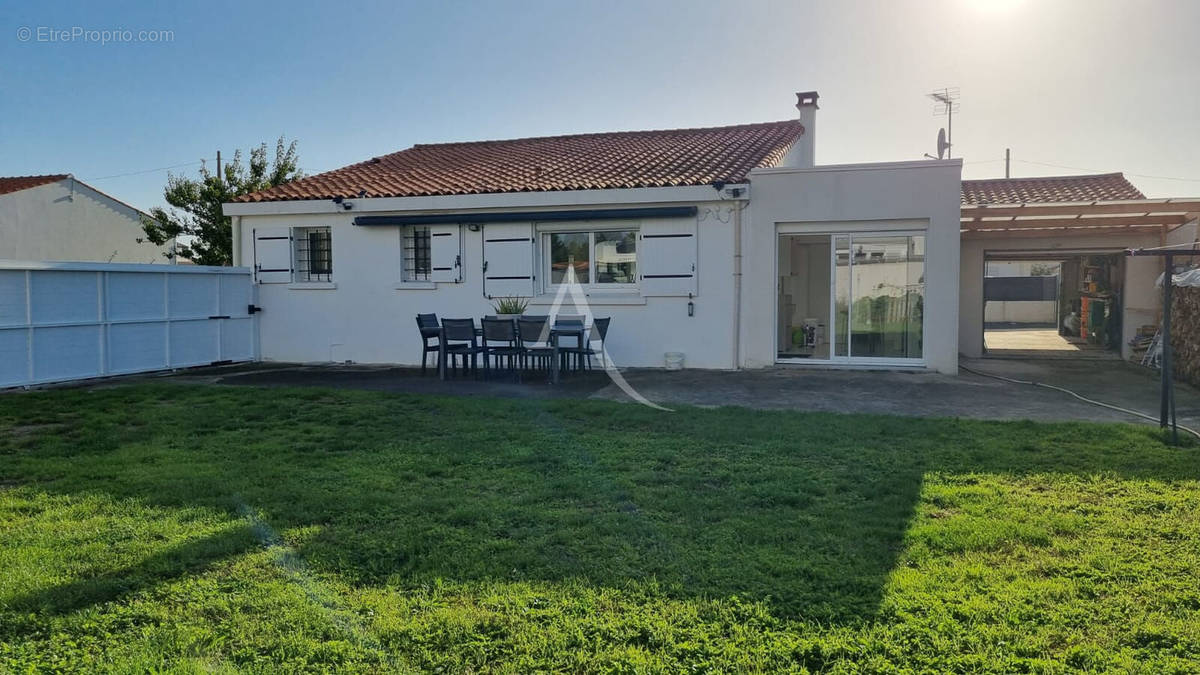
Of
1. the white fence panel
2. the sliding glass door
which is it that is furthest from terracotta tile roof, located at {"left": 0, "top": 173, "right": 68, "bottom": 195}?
the sliding glass door

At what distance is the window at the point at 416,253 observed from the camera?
14505mm

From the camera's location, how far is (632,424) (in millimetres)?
7945

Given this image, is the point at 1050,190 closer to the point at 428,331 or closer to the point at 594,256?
the point at 594,256

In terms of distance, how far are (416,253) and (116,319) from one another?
4.68 metres

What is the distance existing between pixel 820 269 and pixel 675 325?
312cm

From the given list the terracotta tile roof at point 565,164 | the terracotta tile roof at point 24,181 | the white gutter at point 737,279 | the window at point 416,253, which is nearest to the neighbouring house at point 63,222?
the terracotta tile roof at point 24,181

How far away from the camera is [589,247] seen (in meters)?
13.6

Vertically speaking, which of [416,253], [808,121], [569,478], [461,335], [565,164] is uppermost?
[808,121]

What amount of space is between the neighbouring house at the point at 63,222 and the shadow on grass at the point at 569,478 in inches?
850

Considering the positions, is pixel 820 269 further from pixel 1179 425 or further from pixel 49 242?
pixel 49 242

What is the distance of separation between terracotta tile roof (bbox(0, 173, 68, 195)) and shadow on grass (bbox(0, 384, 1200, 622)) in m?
22.5

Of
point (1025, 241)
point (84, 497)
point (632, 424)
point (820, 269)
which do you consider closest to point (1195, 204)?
point (1025, 241)

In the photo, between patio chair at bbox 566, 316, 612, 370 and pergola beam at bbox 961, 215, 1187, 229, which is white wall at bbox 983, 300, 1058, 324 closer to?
pergola beam at bbox 961, 215, 1187, 229

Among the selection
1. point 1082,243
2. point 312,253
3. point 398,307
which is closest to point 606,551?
point 398,307
